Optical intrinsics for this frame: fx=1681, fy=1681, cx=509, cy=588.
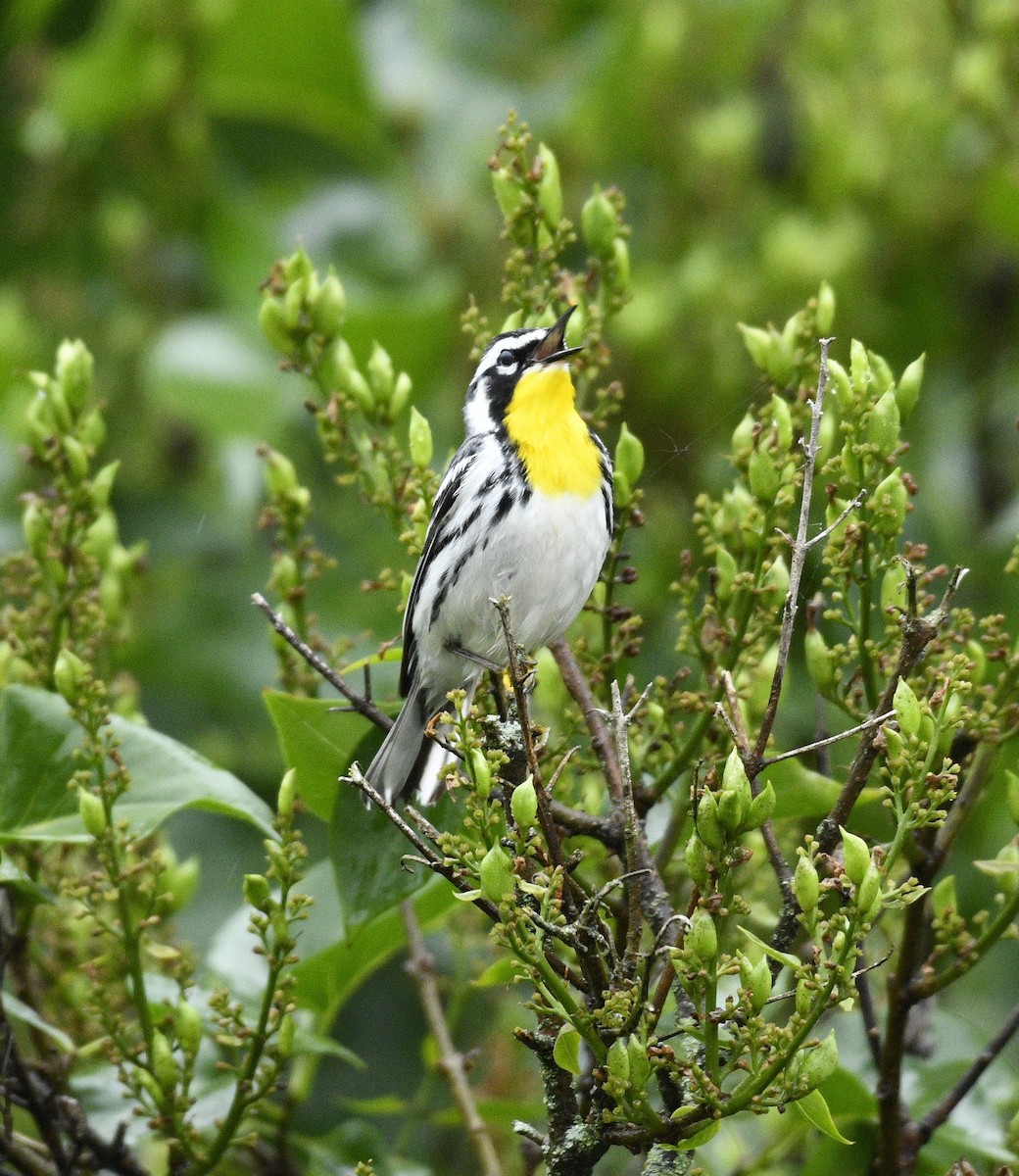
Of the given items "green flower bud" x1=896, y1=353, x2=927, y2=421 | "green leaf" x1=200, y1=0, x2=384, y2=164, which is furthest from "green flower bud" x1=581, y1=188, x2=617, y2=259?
"green leaf" x1=200, y1=0, x2=384, y2=164

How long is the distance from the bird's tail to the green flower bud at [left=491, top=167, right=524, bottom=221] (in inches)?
39.2

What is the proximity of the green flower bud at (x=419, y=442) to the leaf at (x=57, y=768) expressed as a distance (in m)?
0.67

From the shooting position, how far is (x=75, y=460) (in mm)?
3258

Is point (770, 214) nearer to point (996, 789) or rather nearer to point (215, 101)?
point (215, 101)

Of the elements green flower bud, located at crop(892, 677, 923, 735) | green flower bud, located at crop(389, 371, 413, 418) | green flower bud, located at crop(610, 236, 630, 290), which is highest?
green flower bud, located at crop(610, 236, 630, 290)

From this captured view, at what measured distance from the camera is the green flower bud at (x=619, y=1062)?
221 centimetres

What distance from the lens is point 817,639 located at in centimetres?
289

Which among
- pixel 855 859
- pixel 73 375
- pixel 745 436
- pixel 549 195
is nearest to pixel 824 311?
pixel 745 436

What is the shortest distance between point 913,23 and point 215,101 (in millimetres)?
2813

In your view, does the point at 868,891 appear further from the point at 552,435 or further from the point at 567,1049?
the point at 552,435

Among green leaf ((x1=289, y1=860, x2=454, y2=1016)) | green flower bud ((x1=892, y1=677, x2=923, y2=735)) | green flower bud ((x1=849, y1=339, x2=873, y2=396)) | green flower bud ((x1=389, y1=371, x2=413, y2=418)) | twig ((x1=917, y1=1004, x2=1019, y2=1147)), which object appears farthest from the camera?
green leaf ((x1=289, y1=860, x2=454, y2=1016))

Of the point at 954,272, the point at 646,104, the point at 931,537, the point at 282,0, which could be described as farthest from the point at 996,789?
the point at 282,0

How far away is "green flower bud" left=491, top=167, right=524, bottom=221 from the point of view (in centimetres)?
316

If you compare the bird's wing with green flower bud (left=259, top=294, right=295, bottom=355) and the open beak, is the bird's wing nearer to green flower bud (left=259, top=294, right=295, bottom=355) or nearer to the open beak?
the open beak
